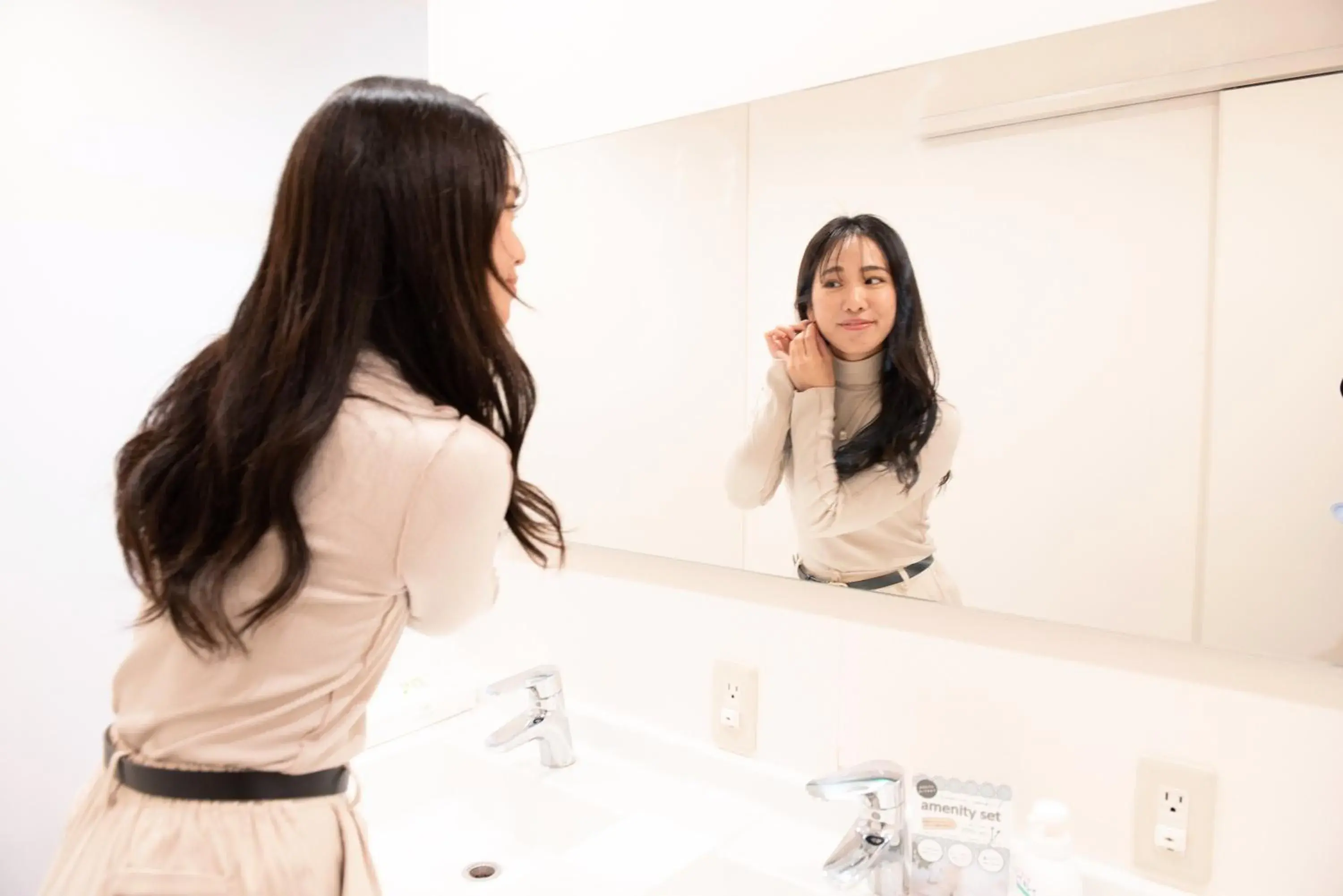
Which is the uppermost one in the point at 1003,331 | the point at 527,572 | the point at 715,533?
the point at 1003,331

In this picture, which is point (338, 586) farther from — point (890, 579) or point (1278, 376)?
point (1278, 376)

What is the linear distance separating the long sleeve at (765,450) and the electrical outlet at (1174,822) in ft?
1.72

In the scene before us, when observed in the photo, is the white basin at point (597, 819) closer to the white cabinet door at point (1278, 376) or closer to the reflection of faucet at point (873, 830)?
the reflection of faucet at point (873, 830)

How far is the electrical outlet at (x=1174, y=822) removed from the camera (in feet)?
2.86

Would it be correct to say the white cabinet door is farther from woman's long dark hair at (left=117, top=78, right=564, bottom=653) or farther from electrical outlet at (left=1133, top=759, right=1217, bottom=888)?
woman's long dark hair at (left=117, top=78, right=564, bottom=653)

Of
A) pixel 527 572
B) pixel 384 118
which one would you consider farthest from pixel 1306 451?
pixel 527 572

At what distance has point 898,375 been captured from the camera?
3.44ft

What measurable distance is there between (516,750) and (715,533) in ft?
1.55

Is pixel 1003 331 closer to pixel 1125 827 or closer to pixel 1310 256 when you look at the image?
pixel 1310 256

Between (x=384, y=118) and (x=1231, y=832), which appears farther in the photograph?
(x=1231, y=832)

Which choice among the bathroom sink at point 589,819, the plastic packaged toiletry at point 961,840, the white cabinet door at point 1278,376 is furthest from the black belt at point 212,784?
the white cabinet door at point 1278,376

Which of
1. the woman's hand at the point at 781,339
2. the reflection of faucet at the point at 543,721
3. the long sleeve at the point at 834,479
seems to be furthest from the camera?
the reflection of faucet at the point at 543,721

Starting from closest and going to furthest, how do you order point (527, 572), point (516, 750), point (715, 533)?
point (715, 533) → point (516, 750) → point (527, 572)

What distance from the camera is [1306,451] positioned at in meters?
0.81
